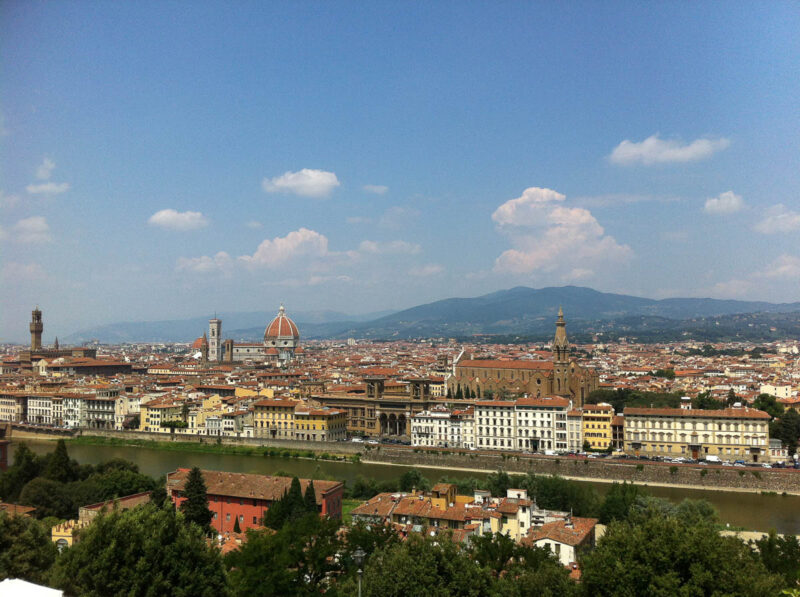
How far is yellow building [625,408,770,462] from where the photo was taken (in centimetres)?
2050

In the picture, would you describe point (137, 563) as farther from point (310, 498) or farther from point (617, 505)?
point (617, 505)

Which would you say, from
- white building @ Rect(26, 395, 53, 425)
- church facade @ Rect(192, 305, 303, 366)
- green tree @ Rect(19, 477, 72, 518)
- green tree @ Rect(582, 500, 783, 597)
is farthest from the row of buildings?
church facade @ Rect(192, 305, 303, 366)

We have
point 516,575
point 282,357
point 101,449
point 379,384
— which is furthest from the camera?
point 282,357

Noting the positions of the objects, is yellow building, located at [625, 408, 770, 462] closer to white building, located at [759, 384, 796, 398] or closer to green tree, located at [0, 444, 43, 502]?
white building, located at [759, 384, 796, 398]

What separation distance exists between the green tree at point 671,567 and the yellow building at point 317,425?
19433 millimetres

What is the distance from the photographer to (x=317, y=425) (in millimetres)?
26109

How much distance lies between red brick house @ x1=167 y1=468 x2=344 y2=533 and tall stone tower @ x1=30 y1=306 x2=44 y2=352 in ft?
157

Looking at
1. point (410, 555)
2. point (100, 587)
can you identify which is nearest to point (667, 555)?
point (410, 555)

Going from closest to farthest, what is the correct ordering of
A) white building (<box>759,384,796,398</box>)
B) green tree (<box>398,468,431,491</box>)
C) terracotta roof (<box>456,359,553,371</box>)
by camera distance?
green tree (<box>398,468,431,491</box>) < white building (<box>759,384,796,398</box>) < terracotta roof (<box>456,359,553,371</box>)

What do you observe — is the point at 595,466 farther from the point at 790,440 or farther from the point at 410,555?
the point at 410,555

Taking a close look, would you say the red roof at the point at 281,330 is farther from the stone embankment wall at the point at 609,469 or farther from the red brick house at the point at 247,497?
the red brick house at the point at 247,497

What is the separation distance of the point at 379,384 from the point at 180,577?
2146 centimetres

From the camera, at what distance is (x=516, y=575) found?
8.15 metres

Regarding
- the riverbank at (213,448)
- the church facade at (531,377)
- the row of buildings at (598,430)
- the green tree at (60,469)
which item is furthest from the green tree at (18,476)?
the church facade at (531,377)
